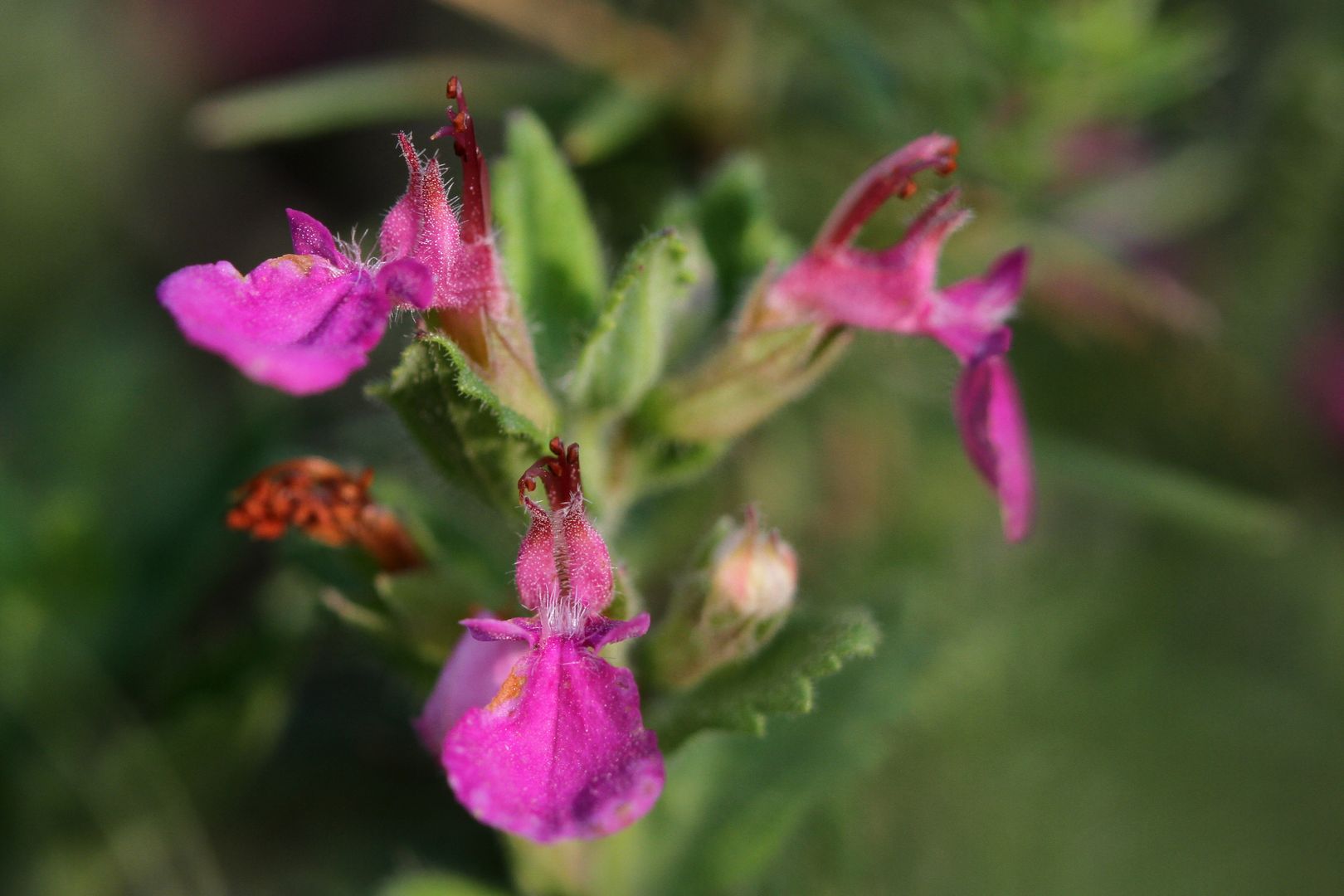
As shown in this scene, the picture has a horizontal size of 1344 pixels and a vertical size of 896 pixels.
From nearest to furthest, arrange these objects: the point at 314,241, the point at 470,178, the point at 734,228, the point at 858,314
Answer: the point at 314,241 → the point at 470,178 → the point at 858,314 → the point at 734,228

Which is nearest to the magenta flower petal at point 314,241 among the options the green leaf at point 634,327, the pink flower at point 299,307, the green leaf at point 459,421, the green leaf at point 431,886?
the pink flower at point 299,307

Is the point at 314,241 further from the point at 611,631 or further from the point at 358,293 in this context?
the point at 611,631

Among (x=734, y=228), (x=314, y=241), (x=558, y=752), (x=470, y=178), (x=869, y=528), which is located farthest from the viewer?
(x=869, y=528)

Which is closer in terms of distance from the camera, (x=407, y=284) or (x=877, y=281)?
(x=407, y=284)

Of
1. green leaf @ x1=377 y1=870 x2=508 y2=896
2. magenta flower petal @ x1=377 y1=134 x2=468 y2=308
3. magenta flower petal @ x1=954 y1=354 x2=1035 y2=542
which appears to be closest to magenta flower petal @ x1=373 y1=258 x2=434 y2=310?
magenta flower petal @ x1=377 y1=134 x2=468 y2=308

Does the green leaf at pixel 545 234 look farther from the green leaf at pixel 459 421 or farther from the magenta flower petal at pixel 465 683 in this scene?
the magenta flower petal at pixel 465 683

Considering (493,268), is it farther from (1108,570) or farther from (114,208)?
(114,208)

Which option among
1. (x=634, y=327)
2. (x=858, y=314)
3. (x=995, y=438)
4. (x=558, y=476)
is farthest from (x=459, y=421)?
(x=995, y=438)

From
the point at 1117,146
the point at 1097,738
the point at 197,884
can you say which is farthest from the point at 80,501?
the point at 1117,146
